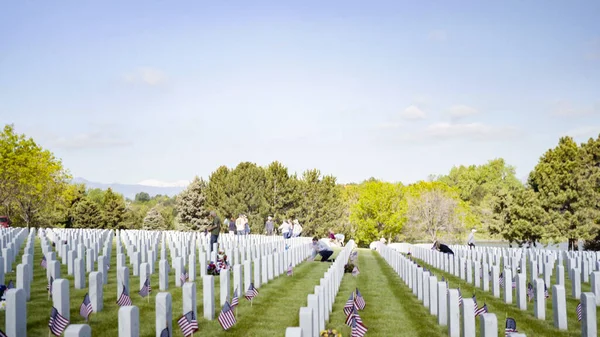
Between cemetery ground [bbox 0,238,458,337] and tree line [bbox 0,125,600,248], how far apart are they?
1412 inches

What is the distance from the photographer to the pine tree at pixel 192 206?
271ft

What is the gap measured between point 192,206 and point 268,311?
7318 cm

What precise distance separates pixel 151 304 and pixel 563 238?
4724 centimetres

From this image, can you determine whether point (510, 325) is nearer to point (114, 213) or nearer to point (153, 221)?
point (114, 213)

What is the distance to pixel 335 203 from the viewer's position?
8200 centimetres

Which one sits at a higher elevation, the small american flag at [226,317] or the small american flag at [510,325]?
the small american flag at [510,325]

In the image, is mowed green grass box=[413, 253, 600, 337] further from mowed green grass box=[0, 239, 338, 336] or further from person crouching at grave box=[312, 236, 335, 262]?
person crouching at grave box=[312, 236, 335, 262]

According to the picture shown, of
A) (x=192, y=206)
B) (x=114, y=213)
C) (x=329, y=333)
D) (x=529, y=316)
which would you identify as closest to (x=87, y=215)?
(x=114, y=213)

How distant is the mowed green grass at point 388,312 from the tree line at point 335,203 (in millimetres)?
37150

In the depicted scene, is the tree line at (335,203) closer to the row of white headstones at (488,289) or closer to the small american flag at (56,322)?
the row of white headstones at (488,289)

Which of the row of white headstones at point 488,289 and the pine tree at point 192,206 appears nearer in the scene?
the row of white headstones at point 488,289

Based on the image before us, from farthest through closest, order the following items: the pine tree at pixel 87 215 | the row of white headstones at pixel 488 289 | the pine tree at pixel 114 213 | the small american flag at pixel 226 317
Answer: the pine tree at pixel 114 213 < the pine tree at pixel 87 215 < the small american flag at pixel 226 317 < the row of white headstones at pixel 488 289

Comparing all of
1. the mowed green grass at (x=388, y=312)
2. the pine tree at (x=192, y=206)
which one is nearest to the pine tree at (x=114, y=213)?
the pine tree at (x=192, y=206)

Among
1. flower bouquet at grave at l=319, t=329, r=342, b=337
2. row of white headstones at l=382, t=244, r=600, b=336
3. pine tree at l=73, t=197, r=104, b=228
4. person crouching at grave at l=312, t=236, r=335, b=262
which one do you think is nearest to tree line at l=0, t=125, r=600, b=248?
pine tree at l=73, t=197, r=104, b=228
